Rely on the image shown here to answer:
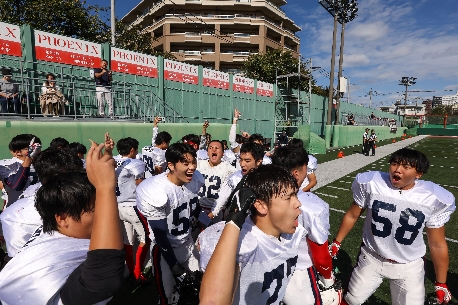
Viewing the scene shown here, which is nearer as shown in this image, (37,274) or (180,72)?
(37,274)

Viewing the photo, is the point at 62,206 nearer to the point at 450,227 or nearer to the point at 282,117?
the point at 450,227

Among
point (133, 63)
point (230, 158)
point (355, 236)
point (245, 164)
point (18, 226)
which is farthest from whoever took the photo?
point (133, 63)

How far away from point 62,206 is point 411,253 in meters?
3.34

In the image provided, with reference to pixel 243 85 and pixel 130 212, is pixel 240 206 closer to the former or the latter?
pixel 130 212

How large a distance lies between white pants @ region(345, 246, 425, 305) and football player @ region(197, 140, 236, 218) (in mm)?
2701

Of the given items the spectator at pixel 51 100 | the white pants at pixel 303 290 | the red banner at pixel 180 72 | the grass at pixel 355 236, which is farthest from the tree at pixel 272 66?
the white pants at pixel 303 290

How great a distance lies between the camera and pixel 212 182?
17.7 ft

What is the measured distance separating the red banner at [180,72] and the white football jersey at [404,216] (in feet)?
47.7

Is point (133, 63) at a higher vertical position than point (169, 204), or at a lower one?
higher

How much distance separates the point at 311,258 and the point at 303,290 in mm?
302

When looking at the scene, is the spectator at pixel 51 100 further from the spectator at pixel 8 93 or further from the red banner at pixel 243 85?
the red banner at pixel 243 85

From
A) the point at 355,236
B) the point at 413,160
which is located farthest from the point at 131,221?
the point at 355,236

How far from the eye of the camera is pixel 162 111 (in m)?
15.0

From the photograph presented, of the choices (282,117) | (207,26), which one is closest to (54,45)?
(282,117)
